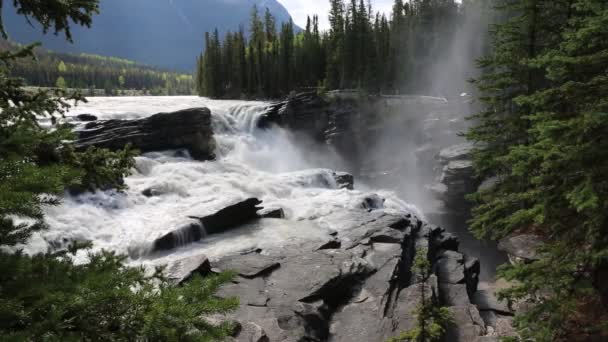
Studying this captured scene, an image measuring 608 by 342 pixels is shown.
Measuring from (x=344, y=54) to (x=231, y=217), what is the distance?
156 feet

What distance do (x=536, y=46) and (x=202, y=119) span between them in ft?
73.6

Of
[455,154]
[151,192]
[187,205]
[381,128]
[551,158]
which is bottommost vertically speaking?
[187,205]

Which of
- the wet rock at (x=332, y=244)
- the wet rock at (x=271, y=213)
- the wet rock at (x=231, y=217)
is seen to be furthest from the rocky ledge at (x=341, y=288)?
Answer: the wet rock at (x=231, y=217)

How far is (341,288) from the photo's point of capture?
12375 millimetres

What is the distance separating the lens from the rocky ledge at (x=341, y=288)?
10195 mm

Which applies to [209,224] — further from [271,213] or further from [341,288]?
[341,288]

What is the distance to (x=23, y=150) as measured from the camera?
2.95m

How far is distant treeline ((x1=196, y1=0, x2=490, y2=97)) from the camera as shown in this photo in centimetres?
6094

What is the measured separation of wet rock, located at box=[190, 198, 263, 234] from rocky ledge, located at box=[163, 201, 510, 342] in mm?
3185

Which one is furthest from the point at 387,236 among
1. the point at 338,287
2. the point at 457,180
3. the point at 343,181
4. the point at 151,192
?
the point at 457,180

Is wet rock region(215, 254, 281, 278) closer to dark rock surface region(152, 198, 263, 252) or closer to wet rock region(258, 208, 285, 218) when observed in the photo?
dark rock surface region(152, 198, 263, 252)

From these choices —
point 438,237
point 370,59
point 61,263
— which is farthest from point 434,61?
point 61,263

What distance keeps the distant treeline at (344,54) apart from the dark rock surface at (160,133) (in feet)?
113

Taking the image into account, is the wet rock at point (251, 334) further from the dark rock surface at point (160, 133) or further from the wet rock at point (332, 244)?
the dark rock surface at point (160, 133)
